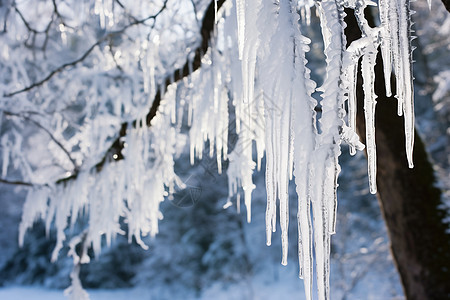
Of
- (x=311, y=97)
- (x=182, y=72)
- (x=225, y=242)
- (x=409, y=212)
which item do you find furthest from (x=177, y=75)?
(x=225, y=242)

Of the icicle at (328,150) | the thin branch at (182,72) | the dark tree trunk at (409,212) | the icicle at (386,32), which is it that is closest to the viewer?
the icicle at (328,150)

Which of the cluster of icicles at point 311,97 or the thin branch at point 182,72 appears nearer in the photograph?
the cluster of icicles at point 311,97

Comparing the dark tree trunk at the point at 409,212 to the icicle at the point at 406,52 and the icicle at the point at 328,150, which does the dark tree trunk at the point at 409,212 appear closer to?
the icicle at the point at 406,52

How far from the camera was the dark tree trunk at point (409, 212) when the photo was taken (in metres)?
2.15

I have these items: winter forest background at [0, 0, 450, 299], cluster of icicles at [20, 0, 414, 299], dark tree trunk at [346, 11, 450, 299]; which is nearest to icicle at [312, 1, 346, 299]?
cluster of icicles at [20, 0, 414, 299]

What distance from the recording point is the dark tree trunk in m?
2.15

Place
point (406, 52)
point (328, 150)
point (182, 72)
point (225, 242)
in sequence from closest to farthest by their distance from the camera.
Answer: point (328, 150) → point (406, 52) → point (182, 72) → point (225, 242)

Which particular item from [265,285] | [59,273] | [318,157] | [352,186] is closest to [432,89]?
[352,186]

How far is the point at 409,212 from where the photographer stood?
2.21 m

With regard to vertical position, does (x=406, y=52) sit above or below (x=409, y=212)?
above

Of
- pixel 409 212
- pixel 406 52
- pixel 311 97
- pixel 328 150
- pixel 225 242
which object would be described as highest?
pixel 406 52

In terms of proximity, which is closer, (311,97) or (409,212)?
(311,97)

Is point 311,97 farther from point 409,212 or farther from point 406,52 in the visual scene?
point 409,212

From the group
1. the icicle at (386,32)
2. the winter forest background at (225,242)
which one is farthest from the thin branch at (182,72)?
the winter forest background at (225,242)
